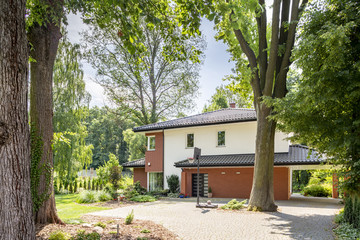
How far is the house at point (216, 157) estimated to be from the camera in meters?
17.1

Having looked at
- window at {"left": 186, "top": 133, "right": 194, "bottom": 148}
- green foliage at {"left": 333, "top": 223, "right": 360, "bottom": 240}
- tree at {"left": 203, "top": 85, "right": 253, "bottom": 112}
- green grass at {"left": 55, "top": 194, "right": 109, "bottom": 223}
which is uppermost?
tree at {"left": 203, "top": 85, "right": 253, "bottom": 112}

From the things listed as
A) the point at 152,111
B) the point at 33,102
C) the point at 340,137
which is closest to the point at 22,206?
the point at 33,102

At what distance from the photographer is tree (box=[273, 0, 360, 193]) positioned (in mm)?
7129

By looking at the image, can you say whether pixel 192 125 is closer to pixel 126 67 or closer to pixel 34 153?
pixel 126 67

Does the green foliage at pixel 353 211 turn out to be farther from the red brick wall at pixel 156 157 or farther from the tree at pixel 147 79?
the tree at pixel 147 79

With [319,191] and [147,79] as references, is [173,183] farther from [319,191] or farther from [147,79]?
[147,79]

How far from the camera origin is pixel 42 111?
7.31 meters

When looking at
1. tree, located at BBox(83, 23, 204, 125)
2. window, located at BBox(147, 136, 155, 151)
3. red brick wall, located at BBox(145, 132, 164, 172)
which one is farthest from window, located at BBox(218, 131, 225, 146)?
tree, located at BBox(83, 23, 204, 125)

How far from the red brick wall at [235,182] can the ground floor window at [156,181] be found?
9.33ft

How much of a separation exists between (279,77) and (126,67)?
19.7m

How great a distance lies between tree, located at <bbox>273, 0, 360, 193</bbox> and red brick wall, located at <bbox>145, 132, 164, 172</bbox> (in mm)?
14588

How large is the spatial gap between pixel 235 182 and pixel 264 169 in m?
7.00

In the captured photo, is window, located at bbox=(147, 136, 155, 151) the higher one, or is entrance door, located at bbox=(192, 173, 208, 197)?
window, located at bbox=(147, 136, 155, 151)

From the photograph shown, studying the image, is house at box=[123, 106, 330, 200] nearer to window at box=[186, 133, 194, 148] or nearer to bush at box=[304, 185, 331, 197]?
window at box=[186, 133, 194, 148]
